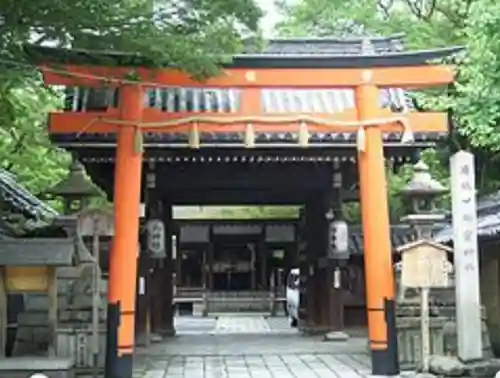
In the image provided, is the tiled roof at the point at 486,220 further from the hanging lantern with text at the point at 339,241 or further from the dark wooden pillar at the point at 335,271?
the dark wooden pillar at the point at 335,271

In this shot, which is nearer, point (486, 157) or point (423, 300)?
point (423, 300)

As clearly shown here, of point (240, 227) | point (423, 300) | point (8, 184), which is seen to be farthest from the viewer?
point (240, 227)

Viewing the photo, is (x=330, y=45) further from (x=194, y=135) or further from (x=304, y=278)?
(x=194, y=135)

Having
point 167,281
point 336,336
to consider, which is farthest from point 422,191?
point 167,281

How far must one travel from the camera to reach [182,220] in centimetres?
3112

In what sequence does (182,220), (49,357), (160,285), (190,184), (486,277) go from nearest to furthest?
(49,357), (486,277), (190,184), (160,285), (182,220)

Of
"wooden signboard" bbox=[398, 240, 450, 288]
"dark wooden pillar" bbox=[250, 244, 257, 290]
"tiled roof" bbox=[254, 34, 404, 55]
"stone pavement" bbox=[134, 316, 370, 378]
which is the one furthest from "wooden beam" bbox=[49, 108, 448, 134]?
"dark wooden pillar" bbox=[250, 244, 257, 290]

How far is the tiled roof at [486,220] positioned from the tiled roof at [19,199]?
895 centimetres

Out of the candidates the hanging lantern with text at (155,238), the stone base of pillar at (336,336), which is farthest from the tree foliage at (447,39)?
the hanging lantern with text at (155,238)

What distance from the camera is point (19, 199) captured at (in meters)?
20.4

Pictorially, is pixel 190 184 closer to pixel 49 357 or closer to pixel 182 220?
pixel 49 357

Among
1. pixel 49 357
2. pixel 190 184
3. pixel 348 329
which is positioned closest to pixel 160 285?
pixel 190 184

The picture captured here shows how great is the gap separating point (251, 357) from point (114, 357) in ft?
12.4

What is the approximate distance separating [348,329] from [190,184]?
5056mm
